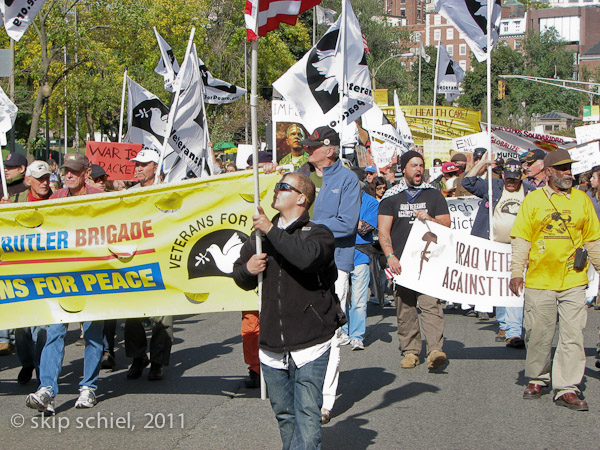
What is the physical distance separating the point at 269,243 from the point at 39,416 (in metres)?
2.89

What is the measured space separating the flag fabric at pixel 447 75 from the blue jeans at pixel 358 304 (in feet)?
49.9

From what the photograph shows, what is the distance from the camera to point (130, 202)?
686cm

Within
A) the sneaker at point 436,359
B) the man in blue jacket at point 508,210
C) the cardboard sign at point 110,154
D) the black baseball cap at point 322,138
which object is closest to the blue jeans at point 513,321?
the man in blue jacket at point 508,210

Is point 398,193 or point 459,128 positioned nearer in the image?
point 398,193

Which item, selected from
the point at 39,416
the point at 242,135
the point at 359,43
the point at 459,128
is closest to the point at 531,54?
the point at 242,135

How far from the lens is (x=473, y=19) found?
1135cm

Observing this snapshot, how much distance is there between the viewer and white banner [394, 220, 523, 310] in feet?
26.6

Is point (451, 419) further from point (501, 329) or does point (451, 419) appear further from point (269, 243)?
point (501, 329)

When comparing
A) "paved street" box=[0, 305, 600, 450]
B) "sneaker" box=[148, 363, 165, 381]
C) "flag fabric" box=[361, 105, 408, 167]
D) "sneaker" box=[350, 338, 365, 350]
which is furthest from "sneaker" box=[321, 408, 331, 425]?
"flag fabric" box=[361, 105, 408, 167]

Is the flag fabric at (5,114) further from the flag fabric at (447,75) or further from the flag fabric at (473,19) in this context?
the flag fabric at (447,75)

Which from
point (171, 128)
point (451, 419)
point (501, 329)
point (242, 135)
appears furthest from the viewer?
point (242, 135)

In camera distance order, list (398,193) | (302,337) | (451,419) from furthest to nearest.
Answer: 1. (398,193)
2. (451,419)
3. (302,337)

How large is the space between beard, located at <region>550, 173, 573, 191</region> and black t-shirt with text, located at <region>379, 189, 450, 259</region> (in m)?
1.50

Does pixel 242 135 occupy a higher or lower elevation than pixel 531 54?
lower
